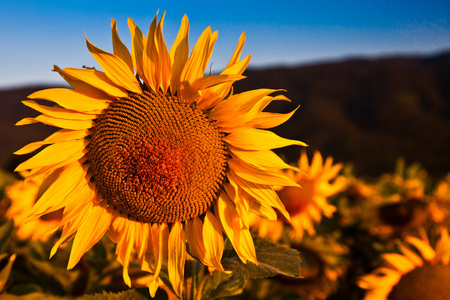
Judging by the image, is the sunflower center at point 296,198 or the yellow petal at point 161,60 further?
the sunflower center at point 296,198

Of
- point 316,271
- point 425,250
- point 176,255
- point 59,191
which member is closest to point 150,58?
point 59,191

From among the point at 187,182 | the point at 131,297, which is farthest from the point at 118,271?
the point at 187,182

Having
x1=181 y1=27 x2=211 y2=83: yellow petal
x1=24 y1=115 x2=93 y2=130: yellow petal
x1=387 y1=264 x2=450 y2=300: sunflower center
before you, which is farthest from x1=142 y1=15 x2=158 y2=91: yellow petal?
x1=387 y1=264 x2=450 y2=300: sunflower center

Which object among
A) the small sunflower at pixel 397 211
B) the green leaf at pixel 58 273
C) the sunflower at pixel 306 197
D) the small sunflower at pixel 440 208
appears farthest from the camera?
the small sunflower at pixel 397 211

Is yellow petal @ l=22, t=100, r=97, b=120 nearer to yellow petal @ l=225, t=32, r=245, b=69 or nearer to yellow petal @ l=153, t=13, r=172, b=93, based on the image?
yellow petal @ l=153, t=13, r=172, b=93

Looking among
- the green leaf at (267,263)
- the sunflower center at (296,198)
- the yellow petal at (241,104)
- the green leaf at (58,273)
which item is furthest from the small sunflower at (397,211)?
the yellow petal at (241,104)

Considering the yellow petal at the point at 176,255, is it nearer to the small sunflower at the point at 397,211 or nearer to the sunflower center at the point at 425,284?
the sunflower center at the point at 425,284

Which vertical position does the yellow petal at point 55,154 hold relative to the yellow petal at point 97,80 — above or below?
below

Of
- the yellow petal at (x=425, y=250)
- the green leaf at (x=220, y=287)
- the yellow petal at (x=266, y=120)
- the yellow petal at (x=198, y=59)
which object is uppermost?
A: the yellow petal at (x=198, y=59)

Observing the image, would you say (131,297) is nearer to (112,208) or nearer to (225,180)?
(112,208)
